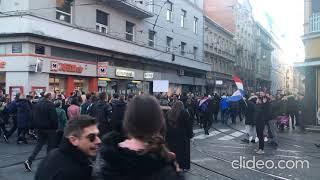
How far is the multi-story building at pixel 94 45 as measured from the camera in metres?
20.9

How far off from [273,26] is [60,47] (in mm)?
92230

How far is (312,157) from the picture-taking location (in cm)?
1227

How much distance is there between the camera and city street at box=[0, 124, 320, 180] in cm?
921

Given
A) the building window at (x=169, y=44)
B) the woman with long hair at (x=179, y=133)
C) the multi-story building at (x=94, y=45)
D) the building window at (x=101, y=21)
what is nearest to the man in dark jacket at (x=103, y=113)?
the woman with long hair at (x=179, y=133)

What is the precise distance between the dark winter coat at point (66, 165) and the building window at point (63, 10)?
832 inches

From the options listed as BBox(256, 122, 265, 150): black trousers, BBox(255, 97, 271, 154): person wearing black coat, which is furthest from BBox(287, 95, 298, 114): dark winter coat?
BBox(256, 122, 265, 150): black trousers

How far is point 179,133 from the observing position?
8211mm

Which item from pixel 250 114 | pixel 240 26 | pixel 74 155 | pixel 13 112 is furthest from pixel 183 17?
pixel 74 155

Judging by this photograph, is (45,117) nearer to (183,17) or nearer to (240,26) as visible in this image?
(183,17)

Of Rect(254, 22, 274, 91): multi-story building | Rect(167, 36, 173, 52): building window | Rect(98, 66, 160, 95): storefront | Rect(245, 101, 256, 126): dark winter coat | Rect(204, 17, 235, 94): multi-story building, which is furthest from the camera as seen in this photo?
Rect(254, 22, 274, 91): multi-story building

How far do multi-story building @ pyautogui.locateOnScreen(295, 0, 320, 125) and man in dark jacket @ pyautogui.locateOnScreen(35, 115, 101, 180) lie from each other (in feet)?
61.3

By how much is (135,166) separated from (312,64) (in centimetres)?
1916

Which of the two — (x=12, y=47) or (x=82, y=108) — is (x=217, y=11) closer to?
(x=12, y=47)

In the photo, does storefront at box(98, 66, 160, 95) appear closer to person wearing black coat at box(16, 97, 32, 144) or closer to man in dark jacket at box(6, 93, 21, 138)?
man in dark jacket at box(6, 93, 21, 138)
